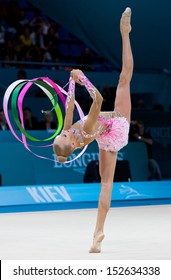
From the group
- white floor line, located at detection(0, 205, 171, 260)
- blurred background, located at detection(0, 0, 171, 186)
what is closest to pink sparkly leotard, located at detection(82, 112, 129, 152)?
white floor line, located at detection(0, 205, 171, 260)

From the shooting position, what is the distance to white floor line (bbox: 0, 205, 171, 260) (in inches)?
249

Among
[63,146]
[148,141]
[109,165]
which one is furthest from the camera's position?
[148,141]

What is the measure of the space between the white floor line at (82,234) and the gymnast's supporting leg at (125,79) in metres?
1.30

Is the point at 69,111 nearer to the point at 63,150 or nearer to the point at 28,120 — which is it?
the point at 63,150

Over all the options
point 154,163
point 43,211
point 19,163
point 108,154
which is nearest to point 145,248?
point 108,154

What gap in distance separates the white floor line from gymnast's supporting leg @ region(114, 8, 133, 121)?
130 centimetres

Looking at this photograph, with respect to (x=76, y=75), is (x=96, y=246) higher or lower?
lower

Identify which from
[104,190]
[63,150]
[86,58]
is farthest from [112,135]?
[86,58]

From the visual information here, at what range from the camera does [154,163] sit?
1237 centimetres

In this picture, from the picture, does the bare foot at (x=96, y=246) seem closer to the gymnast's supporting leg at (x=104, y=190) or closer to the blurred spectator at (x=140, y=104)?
the gymnast's supporting leg at (x=104, y=190)

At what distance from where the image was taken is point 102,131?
21.3 feet

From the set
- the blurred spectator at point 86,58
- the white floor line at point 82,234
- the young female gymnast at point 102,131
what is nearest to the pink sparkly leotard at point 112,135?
the young female gymnast at point 102,131

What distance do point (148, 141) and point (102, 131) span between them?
6078 mm

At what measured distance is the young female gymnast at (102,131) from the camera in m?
6.04
